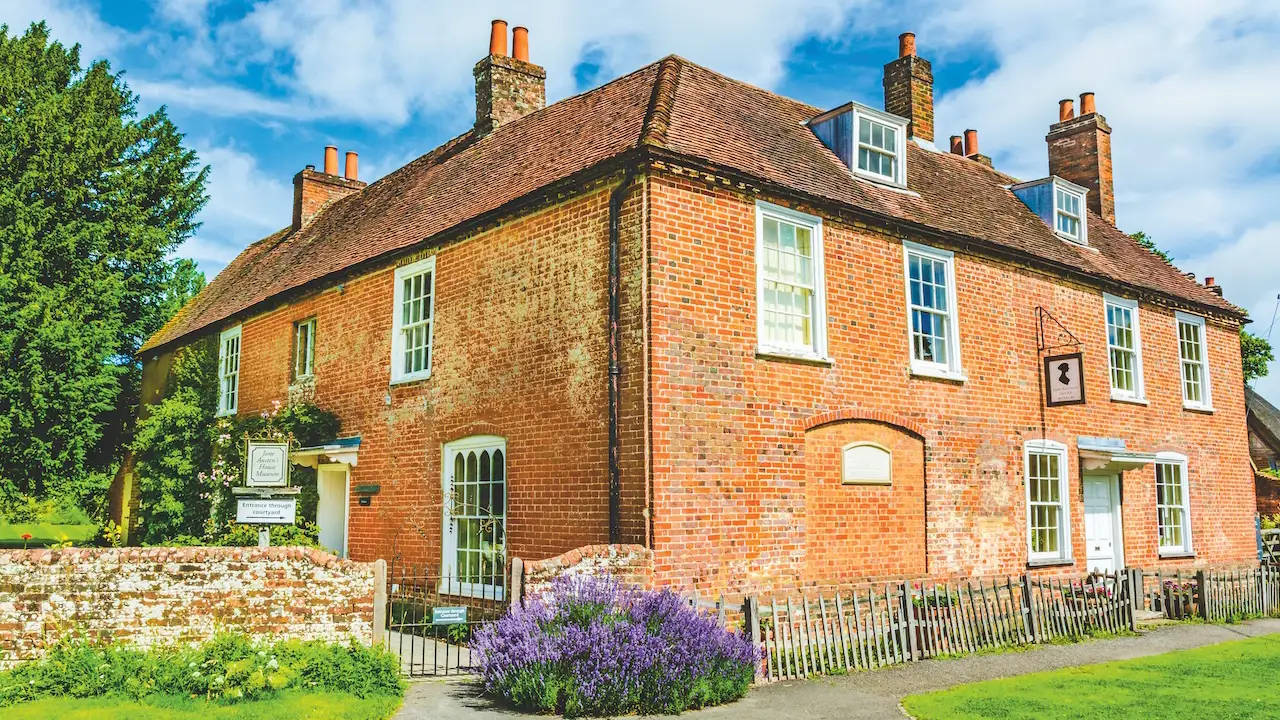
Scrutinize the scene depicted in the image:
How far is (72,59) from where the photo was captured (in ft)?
98.2

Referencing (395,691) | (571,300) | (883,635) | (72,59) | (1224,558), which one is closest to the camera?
(395,691)

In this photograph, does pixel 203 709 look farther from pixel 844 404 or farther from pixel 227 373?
pixel 227 373

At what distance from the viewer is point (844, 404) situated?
13453 millimetres

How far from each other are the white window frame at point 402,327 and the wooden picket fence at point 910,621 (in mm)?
6905

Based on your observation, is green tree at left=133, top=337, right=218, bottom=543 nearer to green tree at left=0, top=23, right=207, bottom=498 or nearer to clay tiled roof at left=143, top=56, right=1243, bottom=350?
clay tiled roof at left=143, top=56, right=1243, bottom=350

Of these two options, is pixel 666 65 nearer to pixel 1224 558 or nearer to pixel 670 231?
pixel 670 231

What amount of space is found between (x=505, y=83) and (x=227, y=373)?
Answer: 9.35m

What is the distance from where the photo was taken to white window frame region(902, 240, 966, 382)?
14742 mm

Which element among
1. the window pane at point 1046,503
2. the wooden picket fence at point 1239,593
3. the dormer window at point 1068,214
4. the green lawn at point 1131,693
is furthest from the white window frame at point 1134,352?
the green lawn at point 1131,693

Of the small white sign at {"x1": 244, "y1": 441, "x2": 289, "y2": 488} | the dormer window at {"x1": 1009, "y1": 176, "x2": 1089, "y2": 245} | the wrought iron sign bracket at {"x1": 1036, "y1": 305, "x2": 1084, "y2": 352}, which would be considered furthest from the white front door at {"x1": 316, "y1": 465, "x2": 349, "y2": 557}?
the dormer window at {"x1": 1009, "y1": 176, "x2": 1089, "y2": 245}

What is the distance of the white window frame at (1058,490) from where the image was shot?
16203mm

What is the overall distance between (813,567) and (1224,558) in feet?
42.0

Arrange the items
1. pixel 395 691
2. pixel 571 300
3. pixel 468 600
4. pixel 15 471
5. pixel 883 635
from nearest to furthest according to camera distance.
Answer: pixel 395 691 < pixel 883 635 < pixel 571 300 < pixel 468 600 < pixel 15 471

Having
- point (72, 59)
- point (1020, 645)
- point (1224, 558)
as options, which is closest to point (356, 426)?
point (1020, 645)
